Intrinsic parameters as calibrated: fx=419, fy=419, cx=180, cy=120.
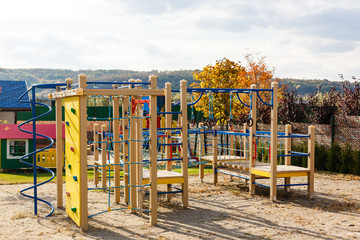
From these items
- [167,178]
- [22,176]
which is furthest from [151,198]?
[22,176]

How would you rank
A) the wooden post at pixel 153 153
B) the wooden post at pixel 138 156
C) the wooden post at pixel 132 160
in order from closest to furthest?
the wooden post at pixel 153 153 → the wooden post at pixel 138 156 → the wooden post at pixel 132 160

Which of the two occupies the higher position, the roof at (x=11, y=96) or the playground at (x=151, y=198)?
the roof at (x=11, y=96)

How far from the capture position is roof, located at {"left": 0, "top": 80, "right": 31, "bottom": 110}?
792 inches

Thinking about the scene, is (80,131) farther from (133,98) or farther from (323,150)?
(323,150)

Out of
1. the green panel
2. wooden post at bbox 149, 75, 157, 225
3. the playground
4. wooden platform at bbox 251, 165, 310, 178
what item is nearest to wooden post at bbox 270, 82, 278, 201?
the playground

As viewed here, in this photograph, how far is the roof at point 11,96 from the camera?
20.1 metres

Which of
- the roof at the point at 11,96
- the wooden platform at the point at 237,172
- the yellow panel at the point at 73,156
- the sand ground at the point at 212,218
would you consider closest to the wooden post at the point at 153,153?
the sand ground at the point at 212,218

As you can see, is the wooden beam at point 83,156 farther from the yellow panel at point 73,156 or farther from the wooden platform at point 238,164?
the wooden platform at point 238,164

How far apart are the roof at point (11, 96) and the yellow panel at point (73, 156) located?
13307 mm

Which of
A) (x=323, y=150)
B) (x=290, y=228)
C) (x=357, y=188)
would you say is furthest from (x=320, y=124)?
(x=290, y=228)

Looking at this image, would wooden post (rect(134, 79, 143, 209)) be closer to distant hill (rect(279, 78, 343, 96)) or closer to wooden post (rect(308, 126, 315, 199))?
wooden post (rect(308, 126, 315, 199))

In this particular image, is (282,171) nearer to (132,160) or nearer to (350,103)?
(132,160)

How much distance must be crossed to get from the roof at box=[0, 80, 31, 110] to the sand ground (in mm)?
10316

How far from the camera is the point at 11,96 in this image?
21.4 metres
